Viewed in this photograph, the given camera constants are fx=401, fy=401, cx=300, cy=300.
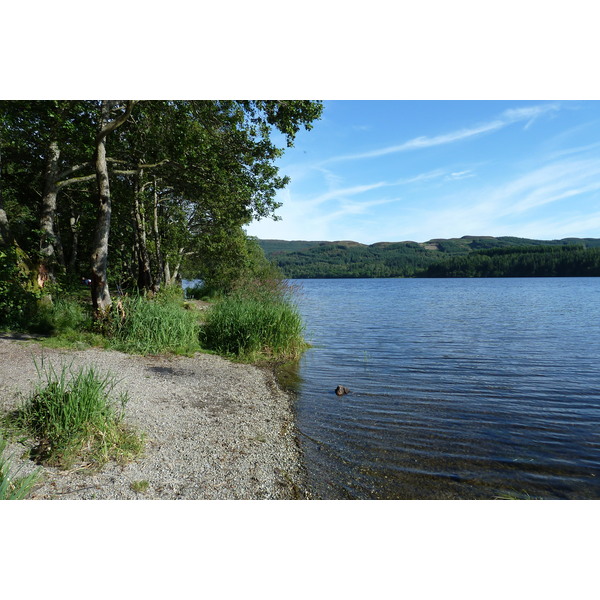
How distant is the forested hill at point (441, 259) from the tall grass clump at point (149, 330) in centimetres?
5840

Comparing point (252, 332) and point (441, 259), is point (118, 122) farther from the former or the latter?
point (441, 259)

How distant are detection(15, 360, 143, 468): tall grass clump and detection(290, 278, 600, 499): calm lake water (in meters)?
2.76

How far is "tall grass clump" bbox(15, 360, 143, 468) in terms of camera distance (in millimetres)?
5078

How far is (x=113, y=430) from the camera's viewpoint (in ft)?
18.4

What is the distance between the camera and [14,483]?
4230 millimetres

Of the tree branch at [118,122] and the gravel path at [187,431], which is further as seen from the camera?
the tree branch at [118,122]

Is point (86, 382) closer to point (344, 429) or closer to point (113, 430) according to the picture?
point (113, 430)

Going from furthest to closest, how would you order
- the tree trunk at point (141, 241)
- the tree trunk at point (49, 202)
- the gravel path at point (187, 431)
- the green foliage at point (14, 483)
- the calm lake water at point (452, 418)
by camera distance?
the tree trunk at point (141, 241) < the tree trunk at point (49, 202) < the calm lake water at point (452, 418) < the gravel path at point (187, 431) < the green foliage at point (14, 483)

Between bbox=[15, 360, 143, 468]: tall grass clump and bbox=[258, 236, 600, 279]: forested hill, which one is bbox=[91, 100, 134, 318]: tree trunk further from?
bbox=[258, 236, 600, 279]: forested hill

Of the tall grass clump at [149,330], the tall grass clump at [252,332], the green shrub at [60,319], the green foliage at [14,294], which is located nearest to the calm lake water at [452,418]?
the tall grass clump at [252,332]

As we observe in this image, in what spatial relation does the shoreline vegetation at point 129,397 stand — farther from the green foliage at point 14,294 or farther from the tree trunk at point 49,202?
the tree trunk at point 49,202

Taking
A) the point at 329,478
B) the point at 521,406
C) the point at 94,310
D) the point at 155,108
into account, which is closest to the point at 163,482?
the point at 329,478

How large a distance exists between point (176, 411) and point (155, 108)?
9476 millimetres

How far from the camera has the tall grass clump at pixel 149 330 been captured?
1180cm
